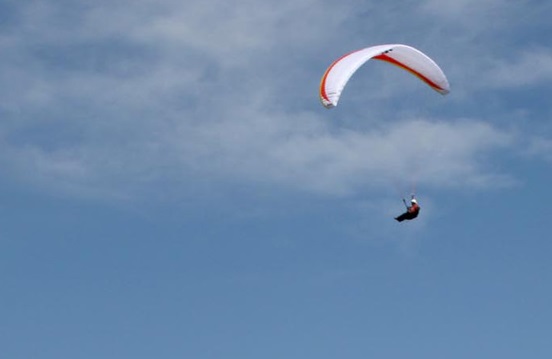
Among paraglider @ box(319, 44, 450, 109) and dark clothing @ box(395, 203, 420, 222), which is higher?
paraglider @ box(319, 44, 450, 109)

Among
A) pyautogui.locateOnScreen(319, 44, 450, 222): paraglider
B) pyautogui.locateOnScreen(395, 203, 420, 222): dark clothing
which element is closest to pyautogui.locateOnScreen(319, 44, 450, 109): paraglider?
pyautogui.locateOnScreen(319, 44, 450, 222): paraglider

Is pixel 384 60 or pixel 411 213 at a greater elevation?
pixel 384 60

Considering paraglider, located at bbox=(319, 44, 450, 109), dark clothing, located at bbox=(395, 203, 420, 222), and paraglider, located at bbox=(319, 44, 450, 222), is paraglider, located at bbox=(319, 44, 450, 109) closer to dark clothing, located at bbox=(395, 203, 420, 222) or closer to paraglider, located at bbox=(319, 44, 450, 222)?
paraglider, located at bbox=(319, 44, 450, 222)

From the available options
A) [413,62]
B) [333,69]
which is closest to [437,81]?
[413,62]

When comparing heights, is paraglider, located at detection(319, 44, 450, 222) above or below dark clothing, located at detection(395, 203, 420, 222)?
above

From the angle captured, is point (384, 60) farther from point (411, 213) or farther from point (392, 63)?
point (411, 213)

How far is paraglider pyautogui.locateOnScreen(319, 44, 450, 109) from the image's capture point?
246 feet

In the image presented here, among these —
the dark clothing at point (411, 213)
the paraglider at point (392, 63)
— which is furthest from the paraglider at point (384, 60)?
the dark clothing at point (411, 213)

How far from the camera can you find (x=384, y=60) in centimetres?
8306

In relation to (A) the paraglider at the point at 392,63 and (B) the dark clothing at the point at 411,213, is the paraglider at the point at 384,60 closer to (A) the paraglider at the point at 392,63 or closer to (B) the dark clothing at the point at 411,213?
(A) the paraglider at the point at 392,63

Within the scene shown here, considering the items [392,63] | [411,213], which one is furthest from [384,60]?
[411,213]

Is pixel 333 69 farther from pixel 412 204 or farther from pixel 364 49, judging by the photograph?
pixel 412 204

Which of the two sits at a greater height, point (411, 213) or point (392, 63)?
point (392, 63)

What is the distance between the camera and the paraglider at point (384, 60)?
75.0m
